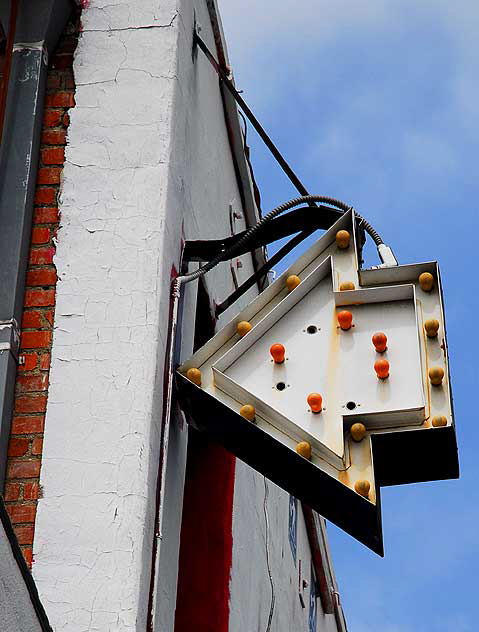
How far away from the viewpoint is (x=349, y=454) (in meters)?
6.09

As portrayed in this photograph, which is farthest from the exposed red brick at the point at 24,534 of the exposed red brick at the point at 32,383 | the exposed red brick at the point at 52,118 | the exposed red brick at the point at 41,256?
the exposed red brick at the point at 52,118

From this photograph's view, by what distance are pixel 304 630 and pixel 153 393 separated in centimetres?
492

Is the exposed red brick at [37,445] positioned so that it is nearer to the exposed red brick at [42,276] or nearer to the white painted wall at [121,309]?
the white painted wall at [121,309]

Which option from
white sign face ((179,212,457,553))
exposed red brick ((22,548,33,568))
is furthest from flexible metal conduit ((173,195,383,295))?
exposed red brick ((22,548,33,568))

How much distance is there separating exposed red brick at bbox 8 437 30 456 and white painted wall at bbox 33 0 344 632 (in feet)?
0.33

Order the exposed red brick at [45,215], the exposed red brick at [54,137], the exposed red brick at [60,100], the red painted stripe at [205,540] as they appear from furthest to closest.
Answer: the red painted stripe at [205,540], the exposed red brick at [60,100], the exposed red brick at [54,137], the exposed red brick at [45,215]

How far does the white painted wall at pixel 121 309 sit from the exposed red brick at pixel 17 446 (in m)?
0.10

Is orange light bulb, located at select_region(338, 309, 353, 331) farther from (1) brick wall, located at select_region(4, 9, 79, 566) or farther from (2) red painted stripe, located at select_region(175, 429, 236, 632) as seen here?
(2) red painted stripe, located at select_region(175, 429, 236, 632)

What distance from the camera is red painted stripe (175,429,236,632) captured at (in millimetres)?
7086

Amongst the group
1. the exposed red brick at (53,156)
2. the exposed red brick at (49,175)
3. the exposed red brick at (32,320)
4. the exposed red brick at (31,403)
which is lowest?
the exposed red brick at (31,403)

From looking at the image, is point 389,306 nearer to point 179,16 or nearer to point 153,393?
point 153,393

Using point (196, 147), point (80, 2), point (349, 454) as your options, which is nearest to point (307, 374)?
point (349, 454)

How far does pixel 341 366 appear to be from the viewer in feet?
20.8

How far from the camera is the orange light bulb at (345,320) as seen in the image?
648cm
